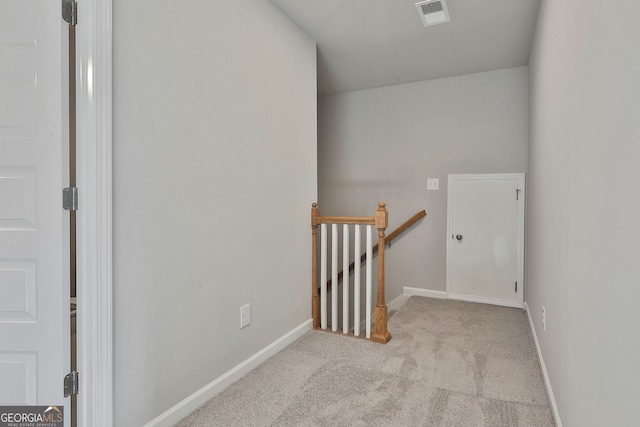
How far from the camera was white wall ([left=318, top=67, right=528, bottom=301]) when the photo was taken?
3.64 m

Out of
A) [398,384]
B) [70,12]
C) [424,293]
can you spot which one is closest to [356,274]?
[398,384]

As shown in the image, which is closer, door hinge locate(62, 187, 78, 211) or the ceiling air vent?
door hinge locate(62, 187, 78, 211)

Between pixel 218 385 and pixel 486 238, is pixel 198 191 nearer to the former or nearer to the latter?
pixel 218 385

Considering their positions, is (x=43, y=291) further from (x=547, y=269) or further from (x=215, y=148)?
(x=547, y=269)

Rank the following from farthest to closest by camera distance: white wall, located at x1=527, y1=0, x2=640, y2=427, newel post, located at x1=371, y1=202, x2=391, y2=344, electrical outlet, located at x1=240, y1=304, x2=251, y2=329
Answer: newel post, located at x1=371, y1=202, x2=391, y2=344
electrical outlet, located at x1=240, y1=304, x2=251, y2=329
white wall, located at x1=527, y1=0, x2=640, y2=427

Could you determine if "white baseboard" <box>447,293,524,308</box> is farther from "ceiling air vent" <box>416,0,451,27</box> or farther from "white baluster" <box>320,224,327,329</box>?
"ceiling air vent" <box>416,0,451,27</box>

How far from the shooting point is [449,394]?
6.33 feet

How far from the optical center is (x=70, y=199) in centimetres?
135

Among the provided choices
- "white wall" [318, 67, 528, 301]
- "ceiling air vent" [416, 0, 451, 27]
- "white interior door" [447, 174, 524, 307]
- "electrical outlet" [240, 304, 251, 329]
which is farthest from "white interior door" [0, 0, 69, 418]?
"white interior door" [447, 174, 524, 307]

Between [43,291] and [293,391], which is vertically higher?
[43,291]

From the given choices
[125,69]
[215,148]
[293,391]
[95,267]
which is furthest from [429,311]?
[125,69]

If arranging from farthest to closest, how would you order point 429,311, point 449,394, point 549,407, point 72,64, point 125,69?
point 429,311 < point 449,394 < point 549,407 < point 72,64 < point 125,69

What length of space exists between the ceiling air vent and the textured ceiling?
0.04 metres

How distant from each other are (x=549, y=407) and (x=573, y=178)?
123 centimetres
